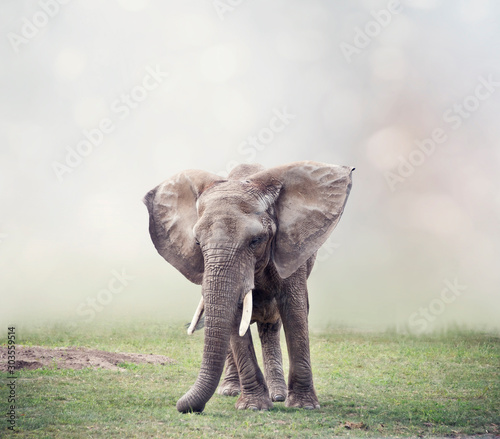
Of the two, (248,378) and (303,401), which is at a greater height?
(248,378)

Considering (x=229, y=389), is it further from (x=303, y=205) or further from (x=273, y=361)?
(x=303, y=205)

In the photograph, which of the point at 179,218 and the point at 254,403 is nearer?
the point at 254,403

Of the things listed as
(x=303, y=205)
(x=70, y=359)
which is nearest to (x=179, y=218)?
(x=303, y=205)

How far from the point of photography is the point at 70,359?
14875mm

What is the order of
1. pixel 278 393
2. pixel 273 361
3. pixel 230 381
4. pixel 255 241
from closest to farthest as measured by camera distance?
pixel 255 241
pixel 278 393
pixel 273 361
pixel 230 381

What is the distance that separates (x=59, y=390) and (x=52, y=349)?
4.00 metres

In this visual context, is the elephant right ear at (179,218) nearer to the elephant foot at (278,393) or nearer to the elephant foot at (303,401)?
the elephant foot at (303,401)

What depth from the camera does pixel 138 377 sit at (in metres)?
13.7

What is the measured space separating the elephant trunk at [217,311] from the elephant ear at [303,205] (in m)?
1.23

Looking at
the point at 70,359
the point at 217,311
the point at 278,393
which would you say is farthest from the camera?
the point at 70,359

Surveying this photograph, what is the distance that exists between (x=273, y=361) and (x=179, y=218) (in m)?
3.37

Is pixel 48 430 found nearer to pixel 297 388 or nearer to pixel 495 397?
pixel 297 388

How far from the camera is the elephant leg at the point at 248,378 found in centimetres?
1034

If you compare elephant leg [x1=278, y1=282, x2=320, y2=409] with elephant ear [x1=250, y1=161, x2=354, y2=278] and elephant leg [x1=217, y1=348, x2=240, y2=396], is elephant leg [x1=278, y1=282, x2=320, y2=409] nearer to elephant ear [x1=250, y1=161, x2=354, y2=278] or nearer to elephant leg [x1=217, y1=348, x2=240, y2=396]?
elephant ear [x1=250, y1=161, x2=354, y2=278]
